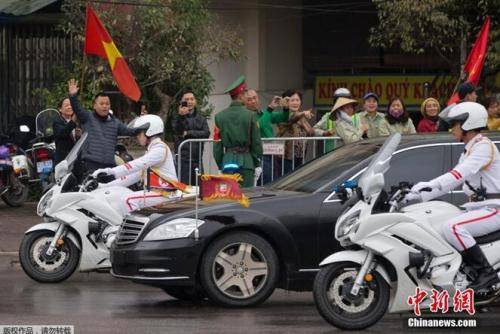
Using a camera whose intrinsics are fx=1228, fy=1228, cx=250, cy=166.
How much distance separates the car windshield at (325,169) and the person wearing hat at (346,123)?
3.60 meters

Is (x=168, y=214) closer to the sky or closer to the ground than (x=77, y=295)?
closer to the sky

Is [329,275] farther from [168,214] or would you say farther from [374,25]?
[374,25]

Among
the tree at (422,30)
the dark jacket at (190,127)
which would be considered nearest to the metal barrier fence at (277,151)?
the dark jacket at (190,127)

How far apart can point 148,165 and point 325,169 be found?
208cm

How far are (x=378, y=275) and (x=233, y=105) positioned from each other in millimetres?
5203

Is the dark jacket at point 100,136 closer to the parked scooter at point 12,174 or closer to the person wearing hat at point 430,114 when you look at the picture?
the person wearing hat at point 430,114

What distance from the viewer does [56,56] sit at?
21.9 metres

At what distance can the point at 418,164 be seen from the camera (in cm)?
1103

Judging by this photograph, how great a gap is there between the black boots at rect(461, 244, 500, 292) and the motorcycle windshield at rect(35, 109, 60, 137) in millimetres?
10756

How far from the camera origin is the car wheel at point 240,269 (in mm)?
10648

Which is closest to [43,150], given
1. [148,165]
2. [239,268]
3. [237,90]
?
[237,90]

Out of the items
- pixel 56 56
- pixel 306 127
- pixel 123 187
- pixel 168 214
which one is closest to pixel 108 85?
pixel 56 56

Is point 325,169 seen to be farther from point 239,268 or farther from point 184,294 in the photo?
point 184,294

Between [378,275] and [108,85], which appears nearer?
[378,275]
